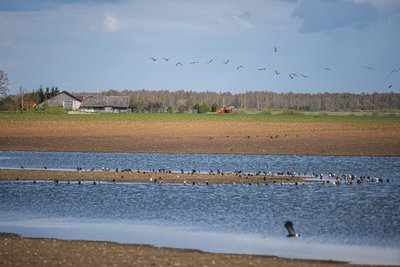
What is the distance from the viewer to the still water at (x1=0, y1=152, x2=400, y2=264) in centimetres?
2070

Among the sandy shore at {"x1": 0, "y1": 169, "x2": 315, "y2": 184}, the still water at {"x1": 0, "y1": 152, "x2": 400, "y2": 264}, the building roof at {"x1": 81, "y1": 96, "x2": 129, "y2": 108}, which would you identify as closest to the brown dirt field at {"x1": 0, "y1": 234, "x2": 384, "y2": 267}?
the still water at {"x1": 0, "y1": 152, "x2": 400, "y2": 264}

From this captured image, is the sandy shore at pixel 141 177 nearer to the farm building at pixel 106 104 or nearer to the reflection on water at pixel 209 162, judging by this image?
the reflection on water at pixel 209 162

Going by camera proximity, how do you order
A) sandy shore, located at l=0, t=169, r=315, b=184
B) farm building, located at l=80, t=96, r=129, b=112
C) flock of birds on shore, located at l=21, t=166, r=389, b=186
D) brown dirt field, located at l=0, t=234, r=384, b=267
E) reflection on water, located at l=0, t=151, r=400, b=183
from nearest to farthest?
brown dirt field, located at l=0, t=234, r=384, b=267
flock of birds on shore, located at l=21, t=166, r=389, b=186
sandy shore, located at l=0, t=169, r=315, b=184
reflection on water, located at l=0, t=151, r=400, b=183
farm building, located at l=80, t=96, r=129, b=112

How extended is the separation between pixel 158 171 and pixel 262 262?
74.6 ft

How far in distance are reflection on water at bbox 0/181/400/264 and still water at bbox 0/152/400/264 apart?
28 mm

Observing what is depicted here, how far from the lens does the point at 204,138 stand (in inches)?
2530

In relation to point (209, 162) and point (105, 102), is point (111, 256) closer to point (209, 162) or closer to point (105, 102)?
point (209, 162)

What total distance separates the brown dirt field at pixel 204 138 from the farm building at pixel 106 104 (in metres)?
81.4

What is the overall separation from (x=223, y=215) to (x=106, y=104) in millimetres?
139274

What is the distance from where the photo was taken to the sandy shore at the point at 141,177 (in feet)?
119

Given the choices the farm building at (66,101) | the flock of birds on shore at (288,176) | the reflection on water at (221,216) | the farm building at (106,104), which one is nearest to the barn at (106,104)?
the farm building at (106,104)

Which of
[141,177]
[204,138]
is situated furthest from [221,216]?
[204,138]

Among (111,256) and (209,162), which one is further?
(209,162)

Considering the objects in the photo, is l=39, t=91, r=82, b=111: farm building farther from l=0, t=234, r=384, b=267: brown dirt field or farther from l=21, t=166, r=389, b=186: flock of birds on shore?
l=0, t=234, r=384, b=267: brown dirt field
